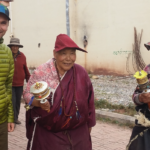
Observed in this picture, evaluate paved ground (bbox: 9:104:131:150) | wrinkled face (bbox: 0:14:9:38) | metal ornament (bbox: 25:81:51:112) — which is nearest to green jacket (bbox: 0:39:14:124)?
wrinkled face (bbox: 0:14:9:38)

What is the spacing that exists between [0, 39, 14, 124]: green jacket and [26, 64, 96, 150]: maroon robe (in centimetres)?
25

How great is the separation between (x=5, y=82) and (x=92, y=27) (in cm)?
1095

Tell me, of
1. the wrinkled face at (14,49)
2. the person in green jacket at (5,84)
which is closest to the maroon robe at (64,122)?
the person in green jacket at (5,84)

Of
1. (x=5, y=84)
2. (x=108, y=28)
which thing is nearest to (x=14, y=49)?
(x=5, y=84)

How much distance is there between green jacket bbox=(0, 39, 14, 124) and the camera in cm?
293

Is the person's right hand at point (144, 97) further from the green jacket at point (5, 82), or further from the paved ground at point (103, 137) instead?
the paved ground at point (103, 137)

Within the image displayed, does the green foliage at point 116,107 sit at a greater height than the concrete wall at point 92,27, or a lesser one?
lesser

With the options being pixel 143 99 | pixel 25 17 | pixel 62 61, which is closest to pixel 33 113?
pixel 62 61

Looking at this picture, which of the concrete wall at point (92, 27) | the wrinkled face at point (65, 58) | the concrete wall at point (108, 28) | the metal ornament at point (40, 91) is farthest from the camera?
the concrete wall at point (92, 27)

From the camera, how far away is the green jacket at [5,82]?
9.62 feet

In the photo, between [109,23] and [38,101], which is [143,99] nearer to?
[38,101]

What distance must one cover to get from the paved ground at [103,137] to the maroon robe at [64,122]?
210cm

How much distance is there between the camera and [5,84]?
3.08 m

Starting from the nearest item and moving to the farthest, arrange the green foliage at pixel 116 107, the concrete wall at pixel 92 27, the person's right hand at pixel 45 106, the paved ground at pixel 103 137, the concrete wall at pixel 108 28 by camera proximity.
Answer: the person's right hand at pixel 45 106 → the paved ground at pixel 103 137 → the green foliage at pixel 116 107 → the concrete wall at pixel 108 28 → the concrete wall at pixel 92 27
